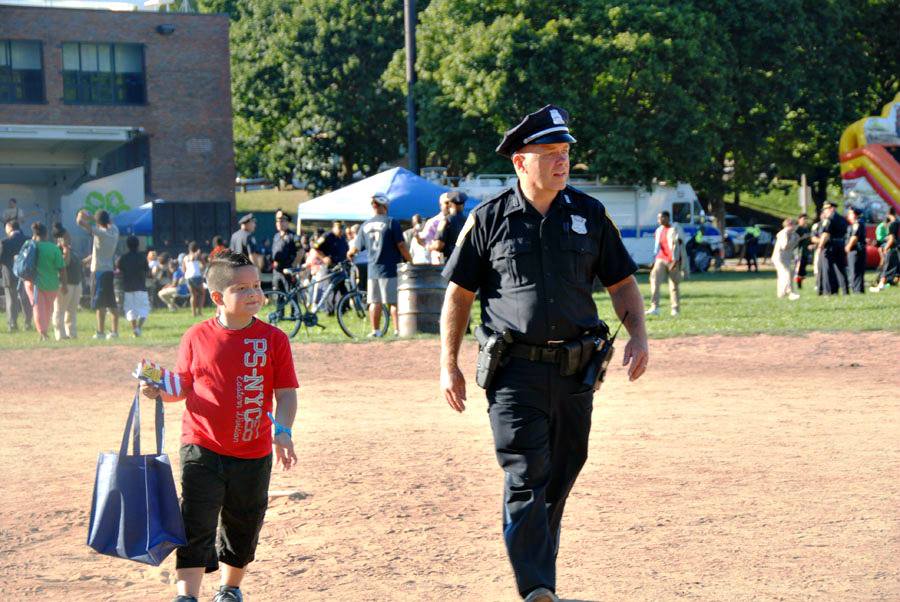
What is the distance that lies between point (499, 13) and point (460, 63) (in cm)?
200

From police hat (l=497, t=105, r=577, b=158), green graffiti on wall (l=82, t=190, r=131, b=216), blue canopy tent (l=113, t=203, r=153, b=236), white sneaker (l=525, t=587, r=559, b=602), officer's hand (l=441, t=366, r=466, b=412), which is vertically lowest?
white sneaker (l=525, t=587, r=559, b=602)

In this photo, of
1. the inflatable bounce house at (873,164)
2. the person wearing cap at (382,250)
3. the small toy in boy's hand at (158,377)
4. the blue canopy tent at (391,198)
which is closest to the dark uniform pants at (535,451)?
the small toy in boy's hand at (158,377)

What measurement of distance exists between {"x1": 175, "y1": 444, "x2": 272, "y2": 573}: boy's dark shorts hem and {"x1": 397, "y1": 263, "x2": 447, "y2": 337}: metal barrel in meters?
11.5

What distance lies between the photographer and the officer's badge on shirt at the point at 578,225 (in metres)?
5.01

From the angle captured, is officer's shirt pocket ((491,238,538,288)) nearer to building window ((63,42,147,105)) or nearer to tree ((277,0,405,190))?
building window ((63,42,147,105))

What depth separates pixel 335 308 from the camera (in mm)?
19297

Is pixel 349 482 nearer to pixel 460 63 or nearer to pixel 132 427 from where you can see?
pixel 132 427

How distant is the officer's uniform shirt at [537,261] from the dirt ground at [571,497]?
117 cm

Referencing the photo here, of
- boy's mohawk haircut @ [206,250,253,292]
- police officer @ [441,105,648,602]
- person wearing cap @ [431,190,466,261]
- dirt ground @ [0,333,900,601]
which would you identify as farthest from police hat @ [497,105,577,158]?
person wearing cap @ [431,190,466,261]

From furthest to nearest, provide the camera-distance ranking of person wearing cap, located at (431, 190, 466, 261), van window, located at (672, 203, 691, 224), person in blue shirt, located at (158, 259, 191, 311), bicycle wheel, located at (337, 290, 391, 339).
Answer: van window, located at (672, 203, 691, 224), person in blue shirt, located at (158, 259, 191, 311), bicycle wheel, located at (337, 290, 391, 339), person wearing cap, located at (431, 190, 466, 261)

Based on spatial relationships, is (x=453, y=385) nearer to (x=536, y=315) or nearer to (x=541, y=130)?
(x=536, y=315)

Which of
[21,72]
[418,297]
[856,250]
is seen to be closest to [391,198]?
[418,297]

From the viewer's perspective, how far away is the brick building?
140 feet

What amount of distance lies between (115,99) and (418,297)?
30527mm
